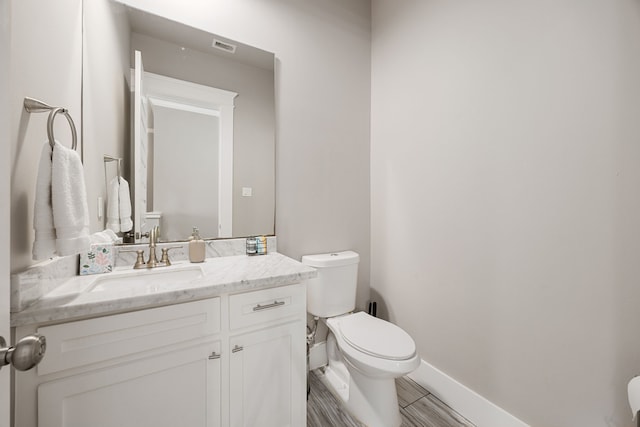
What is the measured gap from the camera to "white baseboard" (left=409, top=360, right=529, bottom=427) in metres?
1.30

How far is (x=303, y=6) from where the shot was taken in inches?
69.0

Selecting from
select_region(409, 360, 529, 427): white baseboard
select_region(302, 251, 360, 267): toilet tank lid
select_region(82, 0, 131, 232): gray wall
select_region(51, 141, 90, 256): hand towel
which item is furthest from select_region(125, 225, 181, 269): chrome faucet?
select_region(409, 360, 529, 427): white baseboard

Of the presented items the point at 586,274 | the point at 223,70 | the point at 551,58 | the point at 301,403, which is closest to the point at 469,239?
the point at 586,274

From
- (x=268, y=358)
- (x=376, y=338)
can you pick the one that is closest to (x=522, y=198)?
(x=376, y=338)

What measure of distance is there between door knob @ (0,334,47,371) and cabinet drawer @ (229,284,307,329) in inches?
23.8

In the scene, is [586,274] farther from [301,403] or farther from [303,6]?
[303,6]

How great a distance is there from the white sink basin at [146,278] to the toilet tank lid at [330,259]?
0.66 m

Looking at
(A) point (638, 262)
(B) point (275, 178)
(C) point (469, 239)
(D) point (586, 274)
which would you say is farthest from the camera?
(B) point (275, 178)

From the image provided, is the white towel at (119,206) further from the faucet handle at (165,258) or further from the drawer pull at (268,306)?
the drawer pull at (268,306)

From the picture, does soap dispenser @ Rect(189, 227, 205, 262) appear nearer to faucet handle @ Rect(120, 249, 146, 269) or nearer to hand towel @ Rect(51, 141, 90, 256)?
faucet handle @ Rect(120, 249, 146, 269)

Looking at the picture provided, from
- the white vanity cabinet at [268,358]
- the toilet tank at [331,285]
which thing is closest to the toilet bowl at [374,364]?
the toilet tank at [331,285]

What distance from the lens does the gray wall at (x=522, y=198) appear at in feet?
3.23

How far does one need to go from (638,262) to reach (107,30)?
2.43m

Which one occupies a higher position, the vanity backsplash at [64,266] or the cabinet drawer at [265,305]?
the vanity backsplash at [64,266]
